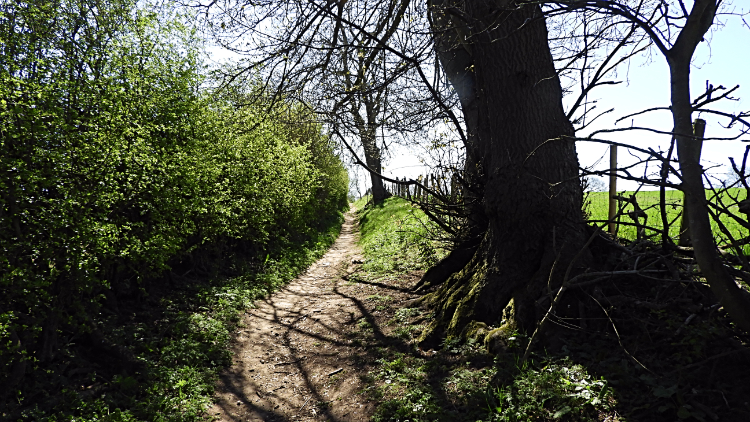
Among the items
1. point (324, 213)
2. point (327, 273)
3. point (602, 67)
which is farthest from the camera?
point (324, 213)

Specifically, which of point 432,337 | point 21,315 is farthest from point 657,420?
point 21,315

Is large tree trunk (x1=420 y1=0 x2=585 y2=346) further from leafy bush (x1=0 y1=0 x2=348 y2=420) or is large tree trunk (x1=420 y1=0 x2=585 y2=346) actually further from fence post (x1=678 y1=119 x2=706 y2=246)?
leafy bush (x1=0 y1=0 x2=348 y2=420)

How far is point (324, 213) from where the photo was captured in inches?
810

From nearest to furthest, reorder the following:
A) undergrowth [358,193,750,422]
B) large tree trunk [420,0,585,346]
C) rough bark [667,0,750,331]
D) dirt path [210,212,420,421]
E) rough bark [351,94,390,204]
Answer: rough bark [667,0,750,331] < undergrowth [358,193,750,422] < dirt path [210,212,420,421] < large tree trunk [420,0,585,346] < rough bark [351,94,390,204]

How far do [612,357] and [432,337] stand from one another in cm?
203

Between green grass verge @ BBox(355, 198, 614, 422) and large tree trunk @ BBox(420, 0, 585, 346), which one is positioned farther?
large tree trunk @ BBox(420, 0, 585, 346)

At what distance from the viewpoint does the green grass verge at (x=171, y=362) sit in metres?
4.09

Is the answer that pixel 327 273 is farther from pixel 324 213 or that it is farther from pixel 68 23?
pixel 324 213

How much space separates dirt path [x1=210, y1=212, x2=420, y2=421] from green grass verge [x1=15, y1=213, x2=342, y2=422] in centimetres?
24

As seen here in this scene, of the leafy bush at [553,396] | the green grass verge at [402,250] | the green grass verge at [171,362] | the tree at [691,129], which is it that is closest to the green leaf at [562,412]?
the leafy bush at [553,396]

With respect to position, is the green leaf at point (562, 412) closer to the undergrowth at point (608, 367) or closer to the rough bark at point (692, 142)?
the undergrowth at point (608, 367)

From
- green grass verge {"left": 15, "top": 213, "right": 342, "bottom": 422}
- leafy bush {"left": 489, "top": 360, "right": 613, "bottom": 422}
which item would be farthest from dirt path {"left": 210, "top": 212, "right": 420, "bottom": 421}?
leafy bush {"left": 489, "top": 360, "right": 613, "bottom": 422}

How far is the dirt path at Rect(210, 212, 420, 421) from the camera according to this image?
439 cm

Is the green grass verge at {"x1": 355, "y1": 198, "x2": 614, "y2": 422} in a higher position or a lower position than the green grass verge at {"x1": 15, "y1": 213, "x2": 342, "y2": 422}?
higher
